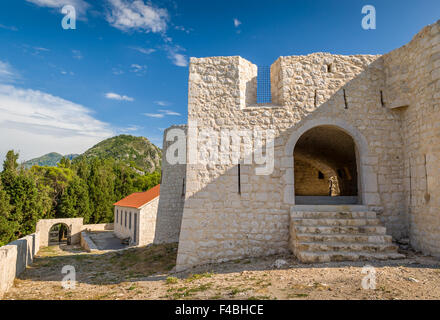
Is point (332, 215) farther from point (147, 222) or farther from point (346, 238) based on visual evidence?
point (147, 222)

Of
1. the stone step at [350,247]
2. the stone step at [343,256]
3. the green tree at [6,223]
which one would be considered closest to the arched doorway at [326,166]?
the stone step at [350,247]

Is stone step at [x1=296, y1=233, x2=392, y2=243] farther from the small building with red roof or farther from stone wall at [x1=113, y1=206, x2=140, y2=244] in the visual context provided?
stone wall at [x1=113, y1=206, x2=140, y2=244]

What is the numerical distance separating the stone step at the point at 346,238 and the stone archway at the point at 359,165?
1.02 metres

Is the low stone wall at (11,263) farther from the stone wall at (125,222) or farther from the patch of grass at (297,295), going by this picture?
the stone wall at (125,222)

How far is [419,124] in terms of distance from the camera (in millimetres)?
6293

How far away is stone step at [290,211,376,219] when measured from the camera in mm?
6516

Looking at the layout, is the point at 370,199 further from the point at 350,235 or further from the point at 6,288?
the point at 6,288

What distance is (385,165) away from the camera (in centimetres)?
691

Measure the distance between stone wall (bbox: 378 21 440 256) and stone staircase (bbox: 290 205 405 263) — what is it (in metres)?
0.90

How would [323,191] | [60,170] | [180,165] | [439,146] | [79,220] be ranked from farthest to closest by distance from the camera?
1. [60,170]
2. [79,220]
3. [323,191]
4. [180,165]
5. [439,146]

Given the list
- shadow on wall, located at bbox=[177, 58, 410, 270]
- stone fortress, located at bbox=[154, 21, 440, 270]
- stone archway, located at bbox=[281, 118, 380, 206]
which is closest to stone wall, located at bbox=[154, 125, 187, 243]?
stone fortress, located at bbox=[154, 21, 440, 270]
